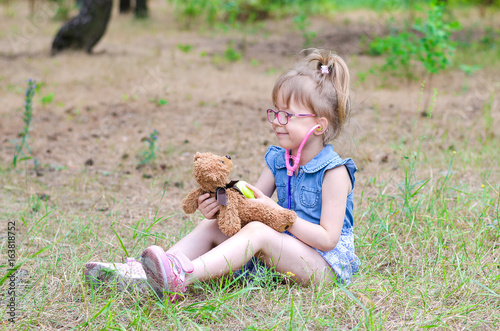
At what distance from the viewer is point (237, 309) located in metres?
2.08

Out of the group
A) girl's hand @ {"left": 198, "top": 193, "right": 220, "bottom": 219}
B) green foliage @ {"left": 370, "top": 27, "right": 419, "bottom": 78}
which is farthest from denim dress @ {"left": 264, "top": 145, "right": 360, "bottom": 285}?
green foliage @ {"left": 370, "top": 27, "right": 419, "bottom": 78}

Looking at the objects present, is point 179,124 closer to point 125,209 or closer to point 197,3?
point 125,209

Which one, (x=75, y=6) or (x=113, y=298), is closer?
(x=113, y=298)

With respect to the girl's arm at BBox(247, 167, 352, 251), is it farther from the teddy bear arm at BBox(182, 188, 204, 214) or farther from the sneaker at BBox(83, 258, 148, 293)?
the sneaker at BBox(83, 258, 148, 293)

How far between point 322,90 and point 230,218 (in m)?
0.70

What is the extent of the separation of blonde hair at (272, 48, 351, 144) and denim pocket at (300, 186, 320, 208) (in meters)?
0.26

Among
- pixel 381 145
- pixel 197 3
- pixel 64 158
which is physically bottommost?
pixel 64 158

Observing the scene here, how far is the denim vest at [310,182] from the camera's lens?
7.52ft

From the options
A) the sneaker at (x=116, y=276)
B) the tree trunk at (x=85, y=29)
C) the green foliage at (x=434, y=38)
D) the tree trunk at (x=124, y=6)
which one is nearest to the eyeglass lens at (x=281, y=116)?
the sneaker at (x=116, y=276)

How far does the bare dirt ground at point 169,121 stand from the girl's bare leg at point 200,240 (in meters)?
0.72

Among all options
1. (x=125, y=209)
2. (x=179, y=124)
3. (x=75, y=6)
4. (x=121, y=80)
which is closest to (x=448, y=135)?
(x=179, y=124)

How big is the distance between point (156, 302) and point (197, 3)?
1140 centimetres

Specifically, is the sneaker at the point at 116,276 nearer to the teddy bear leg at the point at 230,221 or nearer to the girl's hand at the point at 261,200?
the teddy bear leg at the point at 230,221

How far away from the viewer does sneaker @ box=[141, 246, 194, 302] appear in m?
2.00
